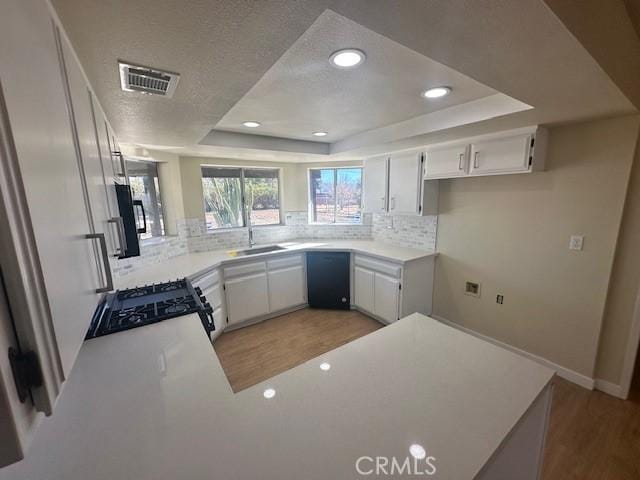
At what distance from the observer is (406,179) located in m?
3.13

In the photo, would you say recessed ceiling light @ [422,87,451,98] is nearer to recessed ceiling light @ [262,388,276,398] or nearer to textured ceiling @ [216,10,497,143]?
textured ceiling @ [216,10,497,143]

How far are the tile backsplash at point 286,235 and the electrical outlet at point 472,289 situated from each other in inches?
23.4

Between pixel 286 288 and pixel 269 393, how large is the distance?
8.49ft

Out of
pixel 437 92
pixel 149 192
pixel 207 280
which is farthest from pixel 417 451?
pixel 149 192

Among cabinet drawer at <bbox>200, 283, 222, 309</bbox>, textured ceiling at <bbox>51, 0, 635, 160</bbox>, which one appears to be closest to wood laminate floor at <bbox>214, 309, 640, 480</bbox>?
cabinet drawer at <bbox>200, 283, 222, 309</bbox>

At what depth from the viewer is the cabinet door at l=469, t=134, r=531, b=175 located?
2168 mm

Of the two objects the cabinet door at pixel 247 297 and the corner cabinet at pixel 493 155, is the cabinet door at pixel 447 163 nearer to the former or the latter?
the corner cabinet at pixel 493 155

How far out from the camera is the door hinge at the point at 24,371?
0.38 meters

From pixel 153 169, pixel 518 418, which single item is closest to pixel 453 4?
pixel 518 418

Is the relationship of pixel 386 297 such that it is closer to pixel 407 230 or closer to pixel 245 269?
pixel 407 230

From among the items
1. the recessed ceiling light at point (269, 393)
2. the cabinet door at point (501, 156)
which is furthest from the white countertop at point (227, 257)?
the recessed ceiling light at point (269, 393)

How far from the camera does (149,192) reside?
3.08 metres

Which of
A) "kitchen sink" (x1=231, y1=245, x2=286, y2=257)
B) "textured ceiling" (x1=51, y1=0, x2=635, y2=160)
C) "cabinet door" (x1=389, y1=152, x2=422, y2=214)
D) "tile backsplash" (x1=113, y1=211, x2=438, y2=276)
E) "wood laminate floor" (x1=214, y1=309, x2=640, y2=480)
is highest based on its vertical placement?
"textured ceiling" (x1=51, y1=0, x2=635, y2=160)

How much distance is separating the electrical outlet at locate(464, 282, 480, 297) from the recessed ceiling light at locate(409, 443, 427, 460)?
2551 mm
